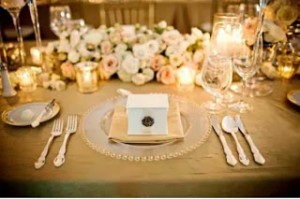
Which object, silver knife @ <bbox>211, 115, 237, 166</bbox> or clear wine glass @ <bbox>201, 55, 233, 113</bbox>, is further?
clear wine glass @ <bbox>201, 55, 233, 113</bbox>

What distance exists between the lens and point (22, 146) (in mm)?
933

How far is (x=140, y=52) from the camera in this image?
131 centimetres

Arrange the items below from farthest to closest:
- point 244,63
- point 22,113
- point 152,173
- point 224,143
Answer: point 244,63, point 22,113, point 224,143, point 152,173

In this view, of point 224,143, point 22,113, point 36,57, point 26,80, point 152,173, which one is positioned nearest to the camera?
point 152,173

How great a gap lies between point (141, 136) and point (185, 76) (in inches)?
17.0

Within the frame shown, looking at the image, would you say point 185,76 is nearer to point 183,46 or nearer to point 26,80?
point 183,46

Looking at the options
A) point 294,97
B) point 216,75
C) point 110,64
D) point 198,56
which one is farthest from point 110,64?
point 294,97

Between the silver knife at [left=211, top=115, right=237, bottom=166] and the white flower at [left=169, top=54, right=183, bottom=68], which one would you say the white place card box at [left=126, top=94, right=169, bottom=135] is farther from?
the white flower at [left=169, top=54, right=183, bottom=68]

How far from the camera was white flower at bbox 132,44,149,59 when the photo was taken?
131 centimetres

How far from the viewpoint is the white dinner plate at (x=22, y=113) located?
105 cm

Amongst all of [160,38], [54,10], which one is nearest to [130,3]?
[54,10]

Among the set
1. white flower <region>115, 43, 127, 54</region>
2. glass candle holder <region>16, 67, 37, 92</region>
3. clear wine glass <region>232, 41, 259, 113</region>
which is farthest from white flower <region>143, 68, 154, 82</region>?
glass candle holder <region>16, 67, 37, 92</region>

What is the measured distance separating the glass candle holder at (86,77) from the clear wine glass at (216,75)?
435 mm

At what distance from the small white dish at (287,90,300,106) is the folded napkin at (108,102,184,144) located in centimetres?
41
